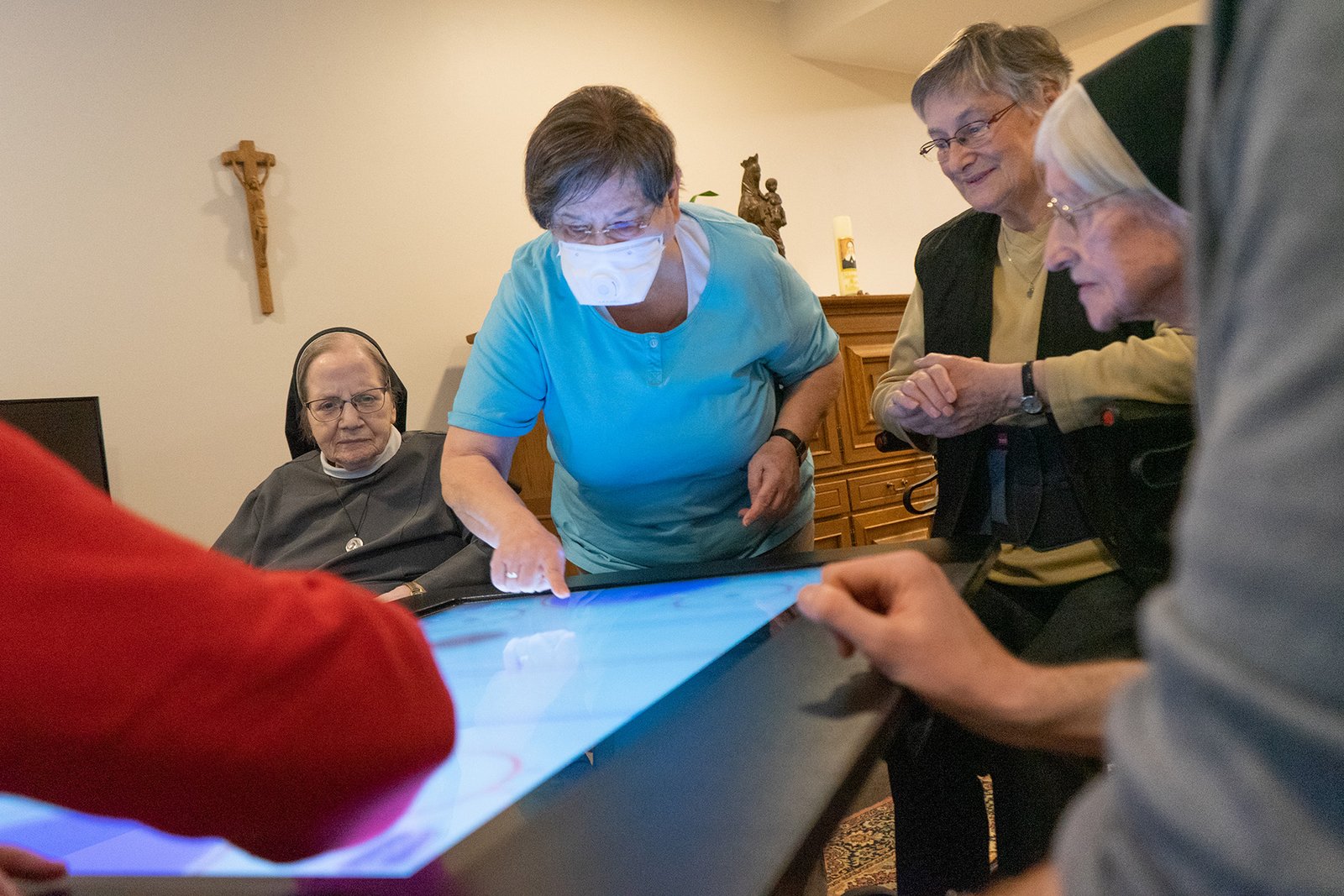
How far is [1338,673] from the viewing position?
30 cm

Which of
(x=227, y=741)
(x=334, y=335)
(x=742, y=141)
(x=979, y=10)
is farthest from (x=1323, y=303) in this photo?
(x=979, y=10)

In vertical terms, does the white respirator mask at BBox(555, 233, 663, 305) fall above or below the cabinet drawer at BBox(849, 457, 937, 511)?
above

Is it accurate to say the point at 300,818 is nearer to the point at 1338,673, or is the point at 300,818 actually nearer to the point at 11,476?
the point at 11,476

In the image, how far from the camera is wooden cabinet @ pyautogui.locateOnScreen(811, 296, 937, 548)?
4215 mm

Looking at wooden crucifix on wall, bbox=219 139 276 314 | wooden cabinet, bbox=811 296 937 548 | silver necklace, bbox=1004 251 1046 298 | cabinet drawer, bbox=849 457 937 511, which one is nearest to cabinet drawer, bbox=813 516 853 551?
wooden cabinet, bbox=811 296 937 548

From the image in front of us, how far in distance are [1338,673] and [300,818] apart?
491mm

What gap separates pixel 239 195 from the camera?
363cm

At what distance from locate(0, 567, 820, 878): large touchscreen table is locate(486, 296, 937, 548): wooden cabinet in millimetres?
2803

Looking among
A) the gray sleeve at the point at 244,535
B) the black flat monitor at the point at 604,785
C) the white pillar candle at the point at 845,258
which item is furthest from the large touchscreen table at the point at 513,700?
the white pillar candle at the point at 845,258

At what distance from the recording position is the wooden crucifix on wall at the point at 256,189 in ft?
11.8

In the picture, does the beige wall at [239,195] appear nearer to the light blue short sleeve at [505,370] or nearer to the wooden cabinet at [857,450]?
the wooden cabinet at [857,450]

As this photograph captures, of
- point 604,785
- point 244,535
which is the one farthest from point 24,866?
point 244,535

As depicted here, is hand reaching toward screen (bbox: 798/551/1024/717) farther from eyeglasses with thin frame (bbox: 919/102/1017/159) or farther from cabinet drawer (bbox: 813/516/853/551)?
cabinet drawer (bbox: 813/516/853/551)

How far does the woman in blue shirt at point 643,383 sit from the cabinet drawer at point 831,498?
7.49 ft
